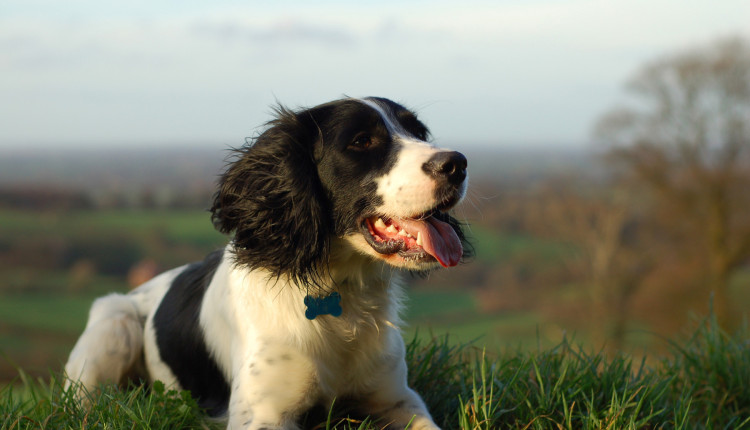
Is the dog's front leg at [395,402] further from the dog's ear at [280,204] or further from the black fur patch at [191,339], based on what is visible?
the black fur patch at [191,339]

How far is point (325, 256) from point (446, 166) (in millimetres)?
756

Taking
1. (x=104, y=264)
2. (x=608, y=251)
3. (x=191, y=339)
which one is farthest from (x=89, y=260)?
(x=191, y=339)

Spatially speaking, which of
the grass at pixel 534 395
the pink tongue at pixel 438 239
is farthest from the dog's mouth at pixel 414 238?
the grass at pixel 534 395

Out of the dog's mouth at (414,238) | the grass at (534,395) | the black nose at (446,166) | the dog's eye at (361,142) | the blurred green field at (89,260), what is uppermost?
the dog's eye at (361,142)

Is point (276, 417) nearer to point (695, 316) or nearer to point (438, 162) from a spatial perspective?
point (438, 162)

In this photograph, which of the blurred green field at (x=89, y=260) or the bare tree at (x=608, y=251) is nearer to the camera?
the bare tree at (x=608, y=251)

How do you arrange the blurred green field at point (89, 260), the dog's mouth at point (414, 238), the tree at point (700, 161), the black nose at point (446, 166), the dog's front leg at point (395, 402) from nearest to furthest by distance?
the black nose at point (446, 166) < the dog's mouth at point (414, 238) < the dog's front leg at point (395, 402) < the tree at point (700, 161) < the blurred green field at point (89, 260)

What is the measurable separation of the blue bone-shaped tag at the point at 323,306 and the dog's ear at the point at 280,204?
103 mm

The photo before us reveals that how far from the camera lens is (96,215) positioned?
49.9 m

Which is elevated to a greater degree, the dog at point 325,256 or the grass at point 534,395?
the dog at point 325,256

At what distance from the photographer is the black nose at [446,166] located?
3123mm

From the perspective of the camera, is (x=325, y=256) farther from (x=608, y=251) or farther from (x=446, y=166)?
(x=608, y=251)

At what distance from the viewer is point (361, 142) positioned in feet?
11.3

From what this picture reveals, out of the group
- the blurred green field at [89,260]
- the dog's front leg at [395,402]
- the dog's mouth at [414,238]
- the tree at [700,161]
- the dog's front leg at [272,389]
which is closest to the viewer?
the dog's mouth at [414,238]
